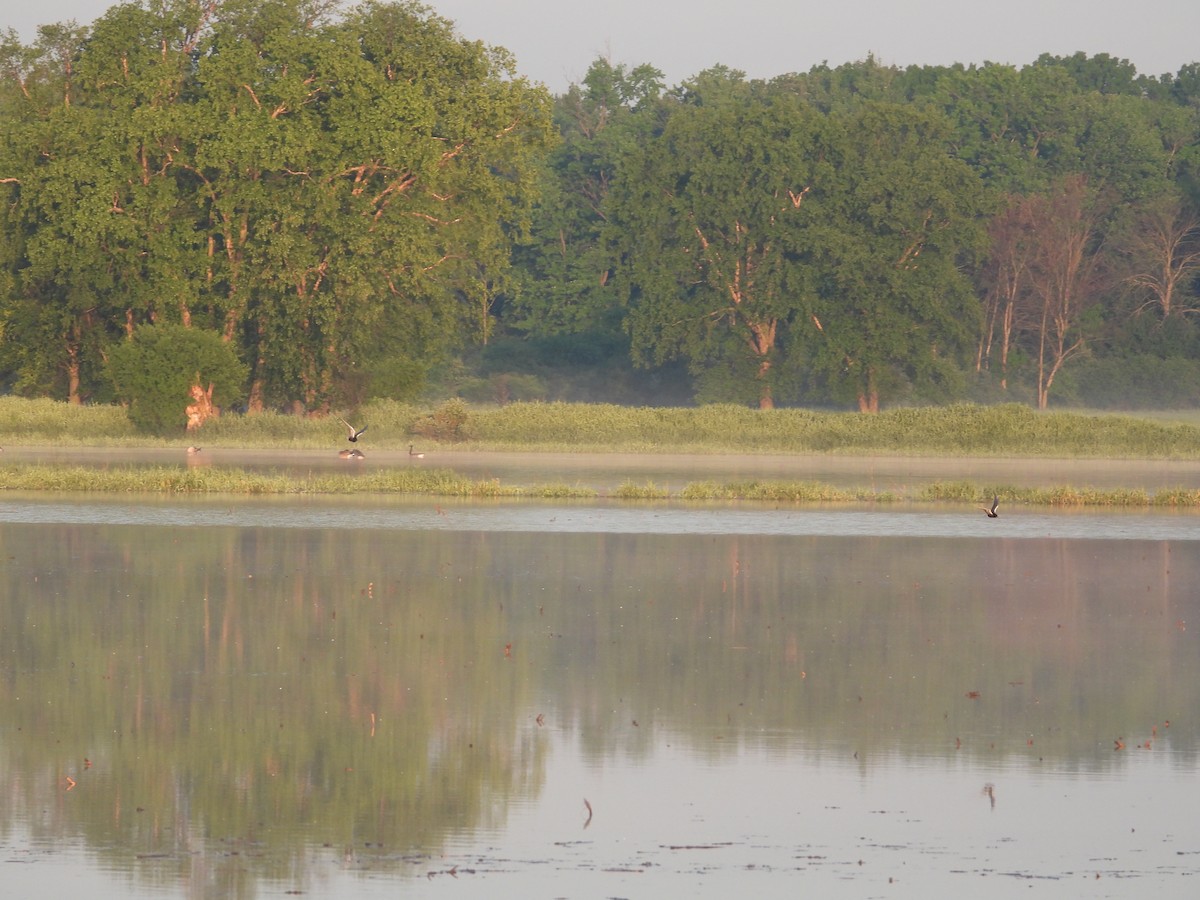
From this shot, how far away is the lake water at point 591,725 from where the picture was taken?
349 inches

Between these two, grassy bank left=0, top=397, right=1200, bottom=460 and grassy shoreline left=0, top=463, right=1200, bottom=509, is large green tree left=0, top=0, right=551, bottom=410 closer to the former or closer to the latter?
grassy bank left=0, top=397, right=1200, bottom=460

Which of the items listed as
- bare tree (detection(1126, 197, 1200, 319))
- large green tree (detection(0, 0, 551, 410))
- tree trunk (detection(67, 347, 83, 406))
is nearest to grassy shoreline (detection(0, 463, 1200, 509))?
large green tree (detection(0, 0, 551, 410))

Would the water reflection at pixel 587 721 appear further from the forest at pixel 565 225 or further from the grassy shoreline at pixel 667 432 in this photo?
the forest at pixel 565 225

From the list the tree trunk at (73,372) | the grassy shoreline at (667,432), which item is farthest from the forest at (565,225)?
the grassy shoreline at (667,432)

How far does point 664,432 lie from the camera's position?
51.7m

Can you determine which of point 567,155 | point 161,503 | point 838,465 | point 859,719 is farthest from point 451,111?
point 859,719

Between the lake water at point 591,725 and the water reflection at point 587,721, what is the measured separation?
0.11ft

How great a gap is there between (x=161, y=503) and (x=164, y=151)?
78.8 feet

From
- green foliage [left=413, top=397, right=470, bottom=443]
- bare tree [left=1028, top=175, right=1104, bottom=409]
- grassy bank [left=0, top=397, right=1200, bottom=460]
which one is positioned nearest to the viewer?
grassy bank [left=0, top=397, right=1200, bottom=460]

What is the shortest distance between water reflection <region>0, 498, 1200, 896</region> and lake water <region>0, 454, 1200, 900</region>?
0.03 metres

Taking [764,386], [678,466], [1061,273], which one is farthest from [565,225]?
[678,466]

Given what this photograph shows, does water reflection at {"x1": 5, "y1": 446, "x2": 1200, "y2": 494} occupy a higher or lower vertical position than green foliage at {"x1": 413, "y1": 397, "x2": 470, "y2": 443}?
lower

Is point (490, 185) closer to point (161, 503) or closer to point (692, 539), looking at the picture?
point (161, 503)

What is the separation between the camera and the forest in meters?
51.1
